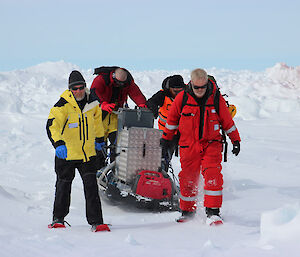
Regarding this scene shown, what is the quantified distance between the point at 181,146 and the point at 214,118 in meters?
0.45

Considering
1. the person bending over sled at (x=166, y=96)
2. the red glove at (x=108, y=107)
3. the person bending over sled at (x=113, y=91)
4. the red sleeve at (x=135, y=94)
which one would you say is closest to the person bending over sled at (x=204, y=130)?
the person bending over sled at (x=166, y=96)

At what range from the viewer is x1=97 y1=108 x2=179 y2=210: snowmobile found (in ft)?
17.7

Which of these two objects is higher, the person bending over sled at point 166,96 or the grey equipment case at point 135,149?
the person bending over sled at point 166,96

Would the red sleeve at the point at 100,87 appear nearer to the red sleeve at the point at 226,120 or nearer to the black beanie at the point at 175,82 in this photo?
the black beanie at the point at 175,82

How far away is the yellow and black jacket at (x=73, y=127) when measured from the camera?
13.1 feet

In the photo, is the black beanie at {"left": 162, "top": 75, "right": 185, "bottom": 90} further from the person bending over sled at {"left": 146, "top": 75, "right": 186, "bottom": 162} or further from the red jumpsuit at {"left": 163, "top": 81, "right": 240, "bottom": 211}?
the red jumpsuit at {"left": 163, "top": 81, "right": 240, "bottom": 211}


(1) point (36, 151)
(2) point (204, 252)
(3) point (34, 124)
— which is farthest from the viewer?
(3) point (34, 124)

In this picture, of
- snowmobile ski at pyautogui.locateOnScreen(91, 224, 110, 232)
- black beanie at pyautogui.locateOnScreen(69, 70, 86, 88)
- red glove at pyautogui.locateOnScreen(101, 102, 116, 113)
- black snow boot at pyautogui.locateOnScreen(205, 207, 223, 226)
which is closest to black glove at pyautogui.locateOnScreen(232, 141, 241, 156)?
black snow boot at pyautogui.locateOnScreen(205, 207, 223, 226)

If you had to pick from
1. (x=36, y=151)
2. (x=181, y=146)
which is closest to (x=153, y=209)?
(x=181, y=146)

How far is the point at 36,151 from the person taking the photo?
37.0ft

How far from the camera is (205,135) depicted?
13.8ft

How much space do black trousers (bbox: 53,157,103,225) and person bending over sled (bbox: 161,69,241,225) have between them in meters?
0.96

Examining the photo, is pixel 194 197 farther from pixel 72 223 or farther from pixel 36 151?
pixel 36 151

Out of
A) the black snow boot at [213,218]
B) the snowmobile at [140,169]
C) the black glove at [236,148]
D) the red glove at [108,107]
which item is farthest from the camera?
the red glove at [108,107]
